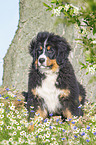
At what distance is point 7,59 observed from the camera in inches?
278

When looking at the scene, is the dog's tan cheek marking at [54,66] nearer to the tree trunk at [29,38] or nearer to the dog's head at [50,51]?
the dog's head at [50,51]

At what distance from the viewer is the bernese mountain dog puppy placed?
4.22m

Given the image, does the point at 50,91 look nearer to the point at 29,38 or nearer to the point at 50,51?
the point at 50,51

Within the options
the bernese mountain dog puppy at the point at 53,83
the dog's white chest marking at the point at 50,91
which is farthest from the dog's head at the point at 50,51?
the dog's white chest marking at the point at 50,91

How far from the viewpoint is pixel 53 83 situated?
431 cm

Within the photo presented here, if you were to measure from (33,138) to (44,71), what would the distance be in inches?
68.5

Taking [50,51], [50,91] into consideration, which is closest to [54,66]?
[50,51]

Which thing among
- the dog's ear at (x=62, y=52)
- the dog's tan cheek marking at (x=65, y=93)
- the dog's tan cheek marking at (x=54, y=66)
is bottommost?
the dog's tan cheek marking at (x=65, y=93)

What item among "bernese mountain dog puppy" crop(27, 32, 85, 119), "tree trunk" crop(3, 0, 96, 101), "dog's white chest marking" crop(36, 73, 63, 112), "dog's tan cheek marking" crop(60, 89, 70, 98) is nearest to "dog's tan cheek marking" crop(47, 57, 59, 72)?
"bernese mountain dog puppy" crop(27, 32, 85, 119)

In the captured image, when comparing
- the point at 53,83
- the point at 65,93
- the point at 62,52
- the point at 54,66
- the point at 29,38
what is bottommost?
the point at 65,93

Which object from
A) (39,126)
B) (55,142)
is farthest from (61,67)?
(55,142)

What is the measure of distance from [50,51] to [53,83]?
26.0 inches

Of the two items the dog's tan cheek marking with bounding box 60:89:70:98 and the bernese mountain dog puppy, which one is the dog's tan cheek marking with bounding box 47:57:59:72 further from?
the dog's tan cheek marking with bounding box 60:89:70:98

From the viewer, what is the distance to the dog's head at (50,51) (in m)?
4.13
